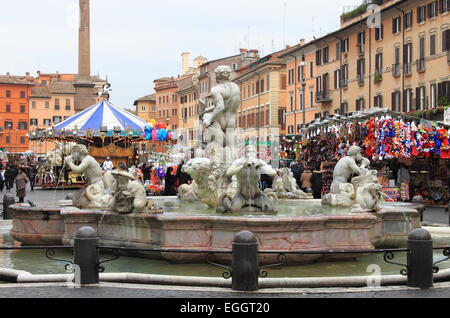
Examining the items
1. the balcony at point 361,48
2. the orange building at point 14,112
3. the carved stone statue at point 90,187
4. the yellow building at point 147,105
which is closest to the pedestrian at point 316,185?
the carved stone statue at point 90,187

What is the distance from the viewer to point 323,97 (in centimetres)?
5472

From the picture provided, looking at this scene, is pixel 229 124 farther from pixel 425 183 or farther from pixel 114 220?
pixel 425 183

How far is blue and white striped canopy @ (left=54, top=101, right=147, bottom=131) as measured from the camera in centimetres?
3706

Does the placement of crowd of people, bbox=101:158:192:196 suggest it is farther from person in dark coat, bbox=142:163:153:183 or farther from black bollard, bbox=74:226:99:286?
Answer: black bollard, bbox=74:226:99:286

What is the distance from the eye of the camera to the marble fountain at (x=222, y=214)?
10.6m

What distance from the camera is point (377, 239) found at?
476 inches

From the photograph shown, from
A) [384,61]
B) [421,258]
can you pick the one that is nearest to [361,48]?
[384,61]

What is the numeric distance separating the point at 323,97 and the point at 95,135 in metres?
22.6

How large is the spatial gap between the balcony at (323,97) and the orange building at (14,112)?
213 feet

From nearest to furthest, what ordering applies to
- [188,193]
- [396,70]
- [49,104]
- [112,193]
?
1. [112,193]
2. [188,193]
3. [396,70]
4. [49,104]

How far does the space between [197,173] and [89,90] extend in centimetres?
3694

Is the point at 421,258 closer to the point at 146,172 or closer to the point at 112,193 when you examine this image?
the point at 112,193

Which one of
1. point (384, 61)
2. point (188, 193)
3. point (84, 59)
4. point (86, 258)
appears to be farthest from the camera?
point (84, 59)
